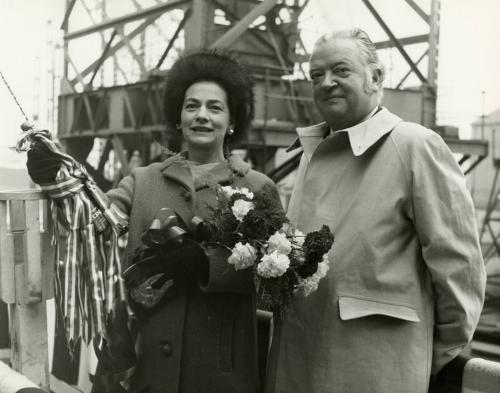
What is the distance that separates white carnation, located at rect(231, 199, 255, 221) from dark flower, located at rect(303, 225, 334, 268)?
244 mm

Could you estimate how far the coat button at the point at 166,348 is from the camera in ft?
9.11

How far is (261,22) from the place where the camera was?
1245cm

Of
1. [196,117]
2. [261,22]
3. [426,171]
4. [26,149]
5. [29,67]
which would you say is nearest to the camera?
[26,149]

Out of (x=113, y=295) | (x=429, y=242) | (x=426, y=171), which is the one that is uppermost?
(x=426, y=171)

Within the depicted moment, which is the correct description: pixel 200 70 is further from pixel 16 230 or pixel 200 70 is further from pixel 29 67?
pixel 16 230

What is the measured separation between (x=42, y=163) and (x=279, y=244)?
0.88 metres

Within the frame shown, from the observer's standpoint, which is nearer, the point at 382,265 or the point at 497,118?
the point at 382,265

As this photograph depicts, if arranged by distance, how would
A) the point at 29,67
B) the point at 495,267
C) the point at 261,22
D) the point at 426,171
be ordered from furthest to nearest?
the point at 495,267 < the point at 261,22 < the point at 29,67 < the point at 426,171

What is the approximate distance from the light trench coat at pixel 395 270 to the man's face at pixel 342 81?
81 millimetres

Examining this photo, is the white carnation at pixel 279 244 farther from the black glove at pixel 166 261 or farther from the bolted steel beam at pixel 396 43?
the bolted steel beam at pixel 396 43

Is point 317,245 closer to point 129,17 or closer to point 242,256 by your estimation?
point 242,256

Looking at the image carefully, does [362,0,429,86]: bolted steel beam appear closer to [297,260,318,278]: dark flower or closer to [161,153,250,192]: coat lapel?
[161,153,250,192]: coat lapel

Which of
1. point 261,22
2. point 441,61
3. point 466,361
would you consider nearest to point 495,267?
point 441,61

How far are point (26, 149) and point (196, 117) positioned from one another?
80 cm
